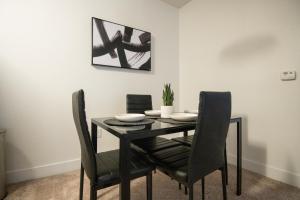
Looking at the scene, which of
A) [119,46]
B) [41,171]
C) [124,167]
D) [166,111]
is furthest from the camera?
[119,46]

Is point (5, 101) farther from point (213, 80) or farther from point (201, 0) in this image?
point (201, 0)

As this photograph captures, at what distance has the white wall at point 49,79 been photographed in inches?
71.2

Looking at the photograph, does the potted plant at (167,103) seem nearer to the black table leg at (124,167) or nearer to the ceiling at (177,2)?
the black table leg at (124,167)

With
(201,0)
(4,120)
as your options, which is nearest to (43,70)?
(4,120)

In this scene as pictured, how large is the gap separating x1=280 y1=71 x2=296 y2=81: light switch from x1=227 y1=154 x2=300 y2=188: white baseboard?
0.96 meters

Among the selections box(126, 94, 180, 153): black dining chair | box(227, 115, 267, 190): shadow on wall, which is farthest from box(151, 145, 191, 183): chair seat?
box(227, 115, 267, 190): shadow on wall

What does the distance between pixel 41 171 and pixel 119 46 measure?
5.85 ft

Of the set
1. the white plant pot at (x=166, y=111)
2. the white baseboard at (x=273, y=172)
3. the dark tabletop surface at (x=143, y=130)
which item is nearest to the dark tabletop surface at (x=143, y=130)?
the dark tabletop surface at (x=143, y=130)

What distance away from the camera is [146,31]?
2.73 meters

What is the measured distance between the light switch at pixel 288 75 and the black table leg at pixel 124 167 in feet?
5.92

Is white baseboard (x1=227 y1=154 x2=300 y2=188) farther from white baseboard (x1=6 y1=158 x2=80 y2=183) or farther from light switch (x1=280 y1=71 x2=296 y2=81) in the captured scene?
white baseboard (x1=6 y1=158 x2=80 y2=183)

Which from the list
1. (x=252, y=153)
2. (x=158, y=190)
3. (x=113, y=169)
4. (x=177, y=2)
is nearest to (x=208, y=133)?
(x=113, y=169)

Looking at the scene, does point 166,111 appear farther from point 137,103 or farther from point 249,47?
point 249,47

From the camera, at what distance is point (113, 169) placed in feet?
3.61
